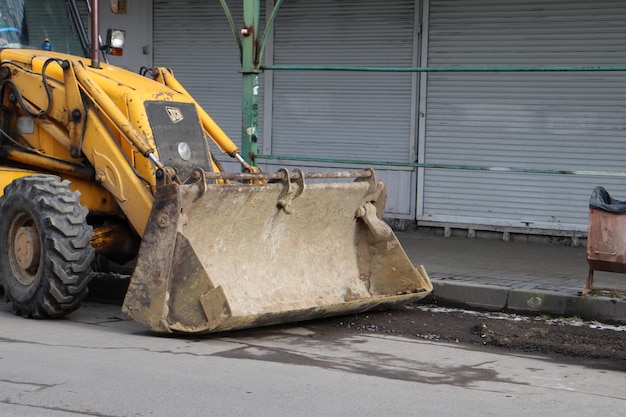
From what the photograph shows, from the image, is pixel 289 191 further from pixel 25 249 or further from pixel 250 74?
pixel 250 74

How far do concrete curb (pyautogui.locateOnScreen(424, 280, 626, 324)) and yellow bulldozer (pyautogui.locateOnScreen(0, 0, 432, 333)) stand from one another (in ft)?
3.17

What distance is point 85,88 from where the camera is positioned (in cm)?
865

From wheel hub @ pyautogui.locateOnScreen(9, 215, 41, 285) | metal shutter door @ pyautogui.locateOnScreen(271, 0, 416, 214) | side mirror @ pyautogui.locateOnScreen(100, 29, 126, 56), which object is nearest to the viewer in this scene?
wheel hub @ pyautogui.locateOnScreen(9, 215, 41, 285)

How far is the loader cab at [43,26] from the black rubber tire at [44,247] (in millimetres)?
1901

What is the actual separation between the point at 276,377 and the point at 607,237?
3.75 metres

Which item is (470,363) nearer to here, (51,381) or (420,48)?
(51,381)

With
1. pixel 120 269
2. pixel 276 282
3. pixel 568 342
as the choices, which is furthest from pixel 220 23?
pixel 568 342

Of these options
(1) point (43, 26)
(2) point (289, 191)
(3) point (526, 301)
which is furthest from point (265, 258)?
(1) point (43, 26)

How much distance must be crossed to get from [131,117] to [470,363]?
3.48 m

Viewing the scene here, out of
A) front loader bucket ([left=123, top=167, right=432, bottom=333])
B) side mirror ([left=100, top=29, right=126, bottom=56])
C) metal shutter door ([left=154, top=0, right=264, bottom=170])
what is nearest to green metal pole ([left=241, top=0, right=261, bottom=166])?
side mirror ([left=100, top=29, right=126, bottom=56])

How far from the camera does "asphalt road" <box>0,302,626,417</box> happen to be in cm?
579

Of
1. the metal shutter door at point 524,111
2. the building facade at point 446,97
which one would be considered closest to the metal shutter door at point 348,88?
the building facade at point 446,97

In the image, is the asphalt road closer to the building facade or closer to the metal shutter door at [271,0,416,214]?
the building facade

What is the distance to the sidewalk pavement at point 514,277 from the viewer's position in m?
9.21
